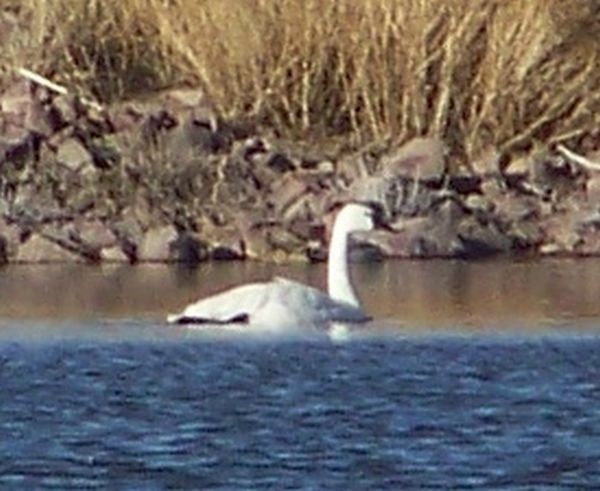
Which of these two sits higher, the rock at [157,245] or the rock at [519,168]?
the rock at [519,168]

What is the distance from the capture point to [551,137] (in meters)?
27.8

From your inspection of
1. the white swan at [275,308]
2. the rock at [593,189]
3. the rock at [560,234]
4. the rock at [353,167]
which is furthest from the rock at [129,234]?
the white swan at [275,308]

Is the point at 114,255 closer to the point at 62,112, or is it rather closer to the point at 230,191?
the point at 230,191

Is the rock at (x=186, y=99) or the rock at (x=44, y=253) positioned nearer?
the rock at (x=44, y=253)

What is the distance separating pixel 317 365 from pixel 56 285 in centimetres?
611

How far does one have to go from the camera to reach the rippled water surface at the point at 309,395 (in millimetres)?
13156

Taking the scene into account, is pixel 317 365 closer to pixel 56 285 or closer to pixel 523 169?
pixel 56 285

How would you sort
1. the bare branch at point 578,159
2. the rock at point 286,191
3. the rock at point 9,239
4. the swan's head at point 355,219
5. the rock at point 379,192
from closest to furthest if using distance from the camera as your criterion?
1. the swan's head at point 355,219
2. the rock at point 9,239
3. the rock at point 379,192
4. the rock at point 286,191
5. the bare branch at point 578,159

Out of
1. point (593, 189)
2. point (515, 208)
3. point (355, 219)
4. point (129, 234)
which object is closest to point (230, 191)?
point (129, 234)

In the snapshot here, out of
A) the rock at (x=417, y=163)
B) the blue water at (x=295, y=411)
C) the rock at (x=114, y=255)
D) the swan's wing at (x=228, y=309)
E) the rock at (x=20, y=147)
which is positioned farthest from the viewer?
the rock at (x=20, y=147)

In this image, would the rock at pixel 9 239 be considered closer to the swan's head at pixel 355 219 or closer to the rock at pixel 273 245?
the rock at pixel 273 245

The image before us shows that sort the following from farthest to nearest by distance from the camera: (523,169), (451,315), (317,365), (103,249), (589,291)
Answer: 1. (523,169)
2. (103,249)
3. (589,291)
4. (451,315)
5. (317,365)

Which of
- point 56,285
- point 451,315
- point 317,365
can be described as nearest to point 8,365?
point 317,365

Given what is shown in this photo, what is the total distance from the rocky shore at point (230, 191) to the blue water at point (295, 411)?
6.45 metres
